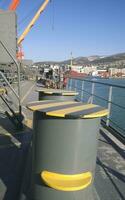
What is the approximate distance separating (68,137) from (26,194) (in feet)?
3.08

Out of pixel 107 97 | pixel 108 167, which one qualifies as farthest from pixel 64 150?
pixel 107 97

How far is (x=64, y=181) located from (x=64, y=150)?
291 mm

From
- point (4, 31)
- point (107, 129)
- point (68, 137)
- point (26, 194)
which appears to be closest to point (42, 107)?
point (68, 137)

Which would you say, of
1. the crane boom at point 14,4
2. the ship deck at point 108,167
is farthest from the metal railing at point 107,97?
the crane boom at point 14,4

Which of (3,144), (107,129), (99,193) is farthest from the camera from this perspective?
(107,129)

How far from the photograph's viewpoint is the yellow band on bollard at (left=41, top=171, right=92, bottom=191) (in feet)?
9.39

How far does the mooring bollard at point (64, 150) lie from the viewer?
9.20 feet

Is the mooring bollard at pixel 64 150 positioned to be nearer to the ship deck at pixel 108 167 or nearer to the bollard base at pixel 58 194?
the bollard base at pixel 58 194

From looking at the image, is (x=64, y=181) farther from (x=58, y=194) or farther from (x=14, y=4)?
(x=14, y=4)

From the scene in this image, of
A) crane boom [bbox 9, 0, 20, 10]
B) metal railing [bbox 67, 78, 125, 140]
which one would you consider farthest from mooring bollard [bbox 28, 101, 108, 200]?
crane boom [bbox 9, 0, 20, 10]

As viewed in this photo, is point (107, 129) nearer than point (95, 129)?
No

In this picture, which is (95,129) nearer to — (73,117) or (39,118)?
(73,117)

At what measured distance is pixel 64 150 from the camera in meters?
2.83

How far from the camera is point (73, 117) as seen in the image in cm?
274
